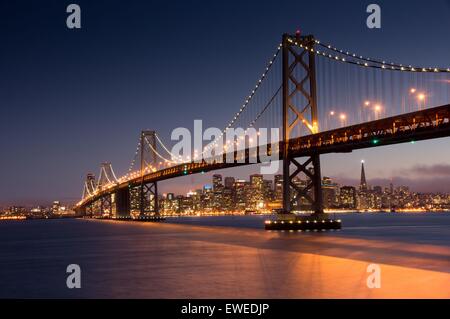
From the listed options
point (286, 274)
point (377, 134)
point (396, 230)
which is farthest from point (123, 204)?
point (286, 274)

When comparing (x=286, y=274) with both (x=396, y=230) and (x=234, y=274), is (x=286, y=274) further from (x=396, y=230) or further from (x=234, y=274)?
(x=396, y=230)

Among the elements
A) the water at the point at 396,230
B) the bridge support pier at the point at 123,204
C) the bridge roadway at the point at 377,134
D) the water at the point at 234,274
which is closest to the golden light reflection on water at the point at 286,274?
the water at the point at 234,274

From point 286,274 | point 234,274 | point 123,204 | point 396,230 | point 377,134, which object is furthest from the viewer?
point 123,204

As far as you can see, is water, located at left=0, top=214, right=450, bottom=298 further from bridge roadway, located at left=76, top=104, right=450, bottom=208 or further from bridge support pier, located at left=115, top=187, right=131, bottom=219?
bridge support pier, located at left=115, top=187, right=131, bottom=219

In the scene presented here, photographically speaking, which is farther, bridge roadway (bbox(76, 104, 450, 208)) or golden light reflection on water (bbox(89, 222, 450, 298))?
bridge roadway (bbox(76, 104, 450, 208))

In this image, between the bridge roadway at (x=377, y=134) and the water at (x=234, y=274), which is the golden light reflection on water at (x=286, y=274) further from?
the bridge roadway at (x=377, y=134)

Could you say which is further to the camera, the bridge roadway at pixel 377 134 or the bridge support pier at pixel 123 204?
the bridge support pier at pixel 123 204

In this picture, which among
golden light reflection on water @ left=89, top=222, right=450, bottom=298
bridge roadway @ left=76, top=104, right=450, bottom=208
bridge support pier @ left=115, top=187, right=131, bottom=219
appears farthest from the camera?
bridge support pier @ left=115, top=187, right=131, bottom=219

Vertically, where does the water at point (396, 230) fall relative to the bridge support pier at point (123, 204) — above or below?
below

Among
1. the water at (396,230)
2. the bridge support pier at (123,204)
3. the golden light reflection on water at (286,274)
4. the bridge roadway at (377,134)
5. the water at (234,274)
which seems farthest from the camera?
the bridge support pier at (123,204)

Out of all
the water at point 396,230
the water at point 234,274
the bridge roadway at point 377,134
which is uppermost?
the bridge roadway at point 377,134

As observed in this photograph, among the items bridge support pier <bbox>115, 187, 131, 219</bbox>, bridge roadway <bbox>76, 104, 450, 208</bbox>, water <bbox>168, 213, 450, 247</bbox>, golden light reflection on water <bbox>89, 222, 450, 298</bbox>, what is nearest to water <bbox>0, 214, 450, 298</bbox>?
golden light reflection on water <bbox>89, 222, 450, 298</bbox>
